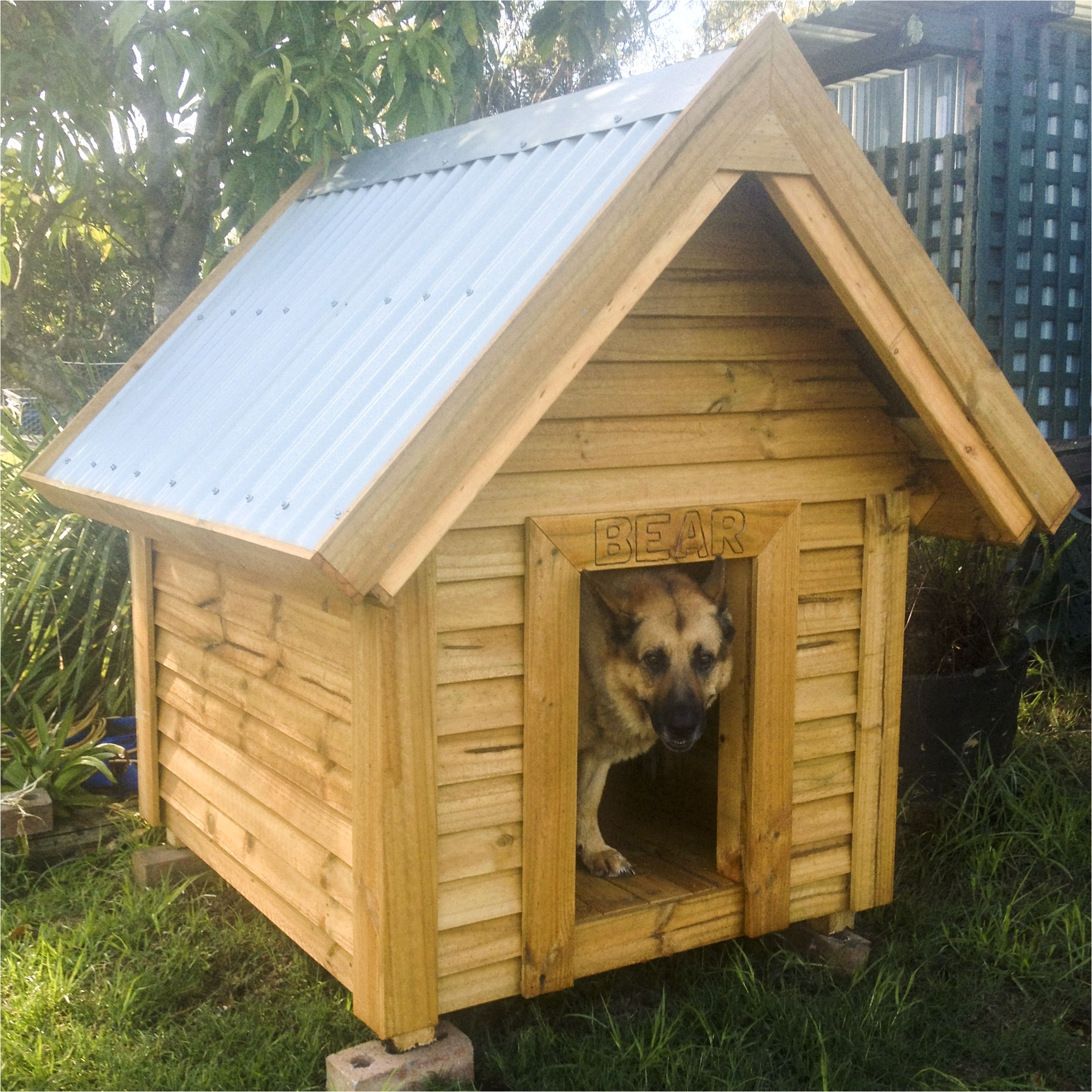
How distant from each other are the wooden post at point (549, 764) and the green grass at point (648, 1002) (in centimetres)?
30

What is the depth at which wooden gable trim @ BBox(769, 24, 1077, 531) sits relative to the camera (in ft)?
9.33

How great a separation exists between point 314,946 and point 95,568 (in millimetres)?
3283

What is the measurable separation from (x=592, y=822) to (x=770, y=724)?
75cm

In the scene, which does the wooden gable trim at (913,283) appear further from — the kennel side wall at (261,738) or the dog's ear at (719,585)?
the kennel side wall at (261,738)

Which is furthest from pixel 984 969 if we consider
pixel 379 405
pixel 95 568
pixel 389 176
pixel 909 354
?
pixel 95 568

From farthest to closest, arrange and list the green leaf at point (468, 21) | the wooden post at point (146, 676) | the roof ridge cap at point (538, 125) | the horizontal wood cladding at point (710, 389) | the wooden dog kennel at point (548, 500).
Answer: the green leaf at point (468, 21) < the wooden post at point (146, 676) < the horizontal wood cladding at point (710, 389) < the roof ridge cap at point (538, 125) < the wooden dog kennel at point (548, 500)

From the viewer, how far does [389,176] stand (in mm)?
4203

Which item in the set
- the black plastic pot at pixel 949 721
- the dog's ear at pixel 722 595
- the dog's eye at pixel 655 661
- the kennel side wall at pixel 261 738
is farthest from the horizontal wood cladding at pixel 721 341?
the black plastic pot at pixel 949 721

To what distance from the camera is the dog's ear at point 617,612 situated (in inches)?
148

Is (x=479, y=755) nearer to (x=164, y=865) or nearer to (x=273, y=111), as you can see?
(x=164, y=865)

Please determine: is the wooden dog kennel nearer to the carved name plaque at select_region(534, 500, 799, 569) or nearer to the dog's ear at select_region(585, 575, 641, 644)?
the carved name plaque at select_region(534, 500, 799, 569)

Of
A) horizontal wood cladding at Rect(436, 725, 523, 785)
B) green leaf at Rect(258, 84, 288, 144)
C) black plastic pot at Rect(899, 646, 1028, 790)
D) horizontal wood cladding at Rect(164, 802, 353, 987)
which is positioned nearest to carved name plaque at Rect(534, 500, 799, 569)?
horizontal wood cladding at Rect(436, 725, 523, 785)

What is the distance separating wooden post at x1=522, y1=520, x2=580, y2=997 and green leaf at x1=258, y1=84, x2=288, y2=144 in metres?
2.53

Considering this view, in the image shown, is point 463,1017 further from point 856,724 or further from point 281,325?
point 281,325
